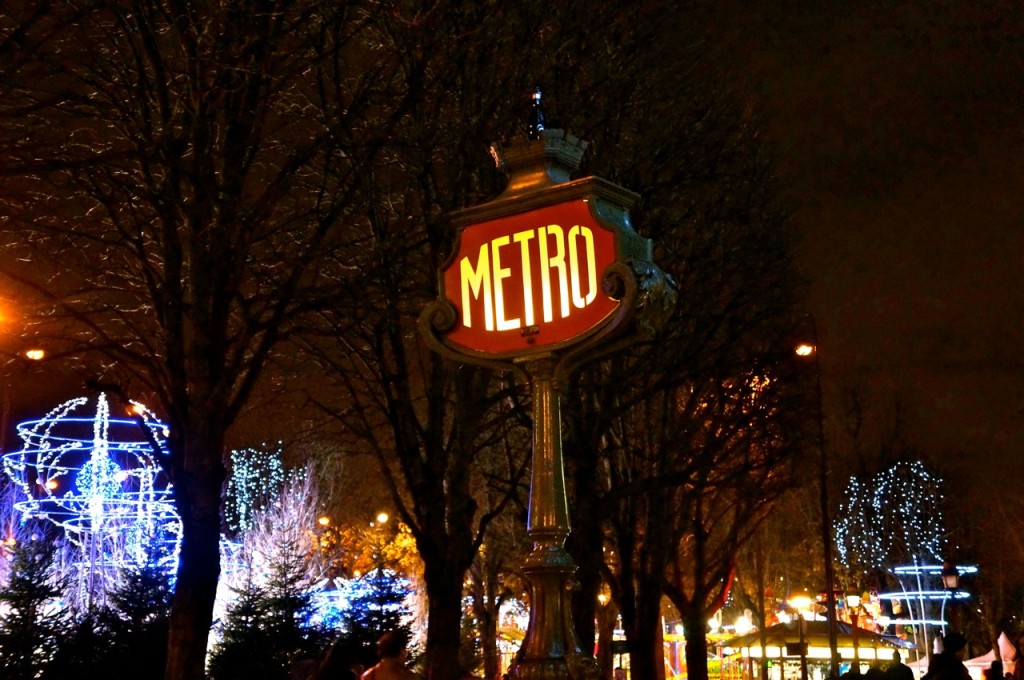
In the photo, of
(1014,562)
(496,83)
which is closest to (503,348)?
(496,83)

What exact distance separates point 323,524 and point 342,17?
39.0 meters

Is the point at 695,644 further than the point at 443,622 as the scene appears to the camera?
Yes

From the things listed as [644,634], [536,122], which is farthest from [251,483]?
[536,122]

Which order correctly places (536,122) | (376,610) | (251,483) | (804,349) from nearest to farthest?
(536,122) → (376,610) → (804,349) → (251,483)

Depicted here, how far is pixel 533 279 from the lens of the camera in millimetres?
6270

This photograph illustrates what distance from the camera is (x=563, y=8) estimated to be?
51.2 feet

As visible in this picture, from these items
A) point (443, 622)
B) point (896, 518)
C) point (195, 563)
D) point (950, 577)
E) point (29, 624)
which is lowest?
point (443, 622)

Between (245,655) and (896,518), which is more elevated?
(896,518)

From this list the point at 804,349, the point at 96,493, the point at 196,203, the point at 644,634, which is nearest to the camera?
the point at 196,203

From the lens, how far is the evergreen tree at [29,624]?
49.8 ft

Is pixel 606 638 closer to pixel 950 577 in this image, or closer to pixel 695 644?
pixel 695 644

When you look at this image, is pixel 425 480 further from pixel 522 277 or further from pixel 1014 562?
pixel 1014 562

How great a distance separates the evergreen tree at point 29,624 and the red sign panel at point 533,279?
1172 centimetres

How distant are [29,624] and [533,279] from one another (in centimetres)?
1250
